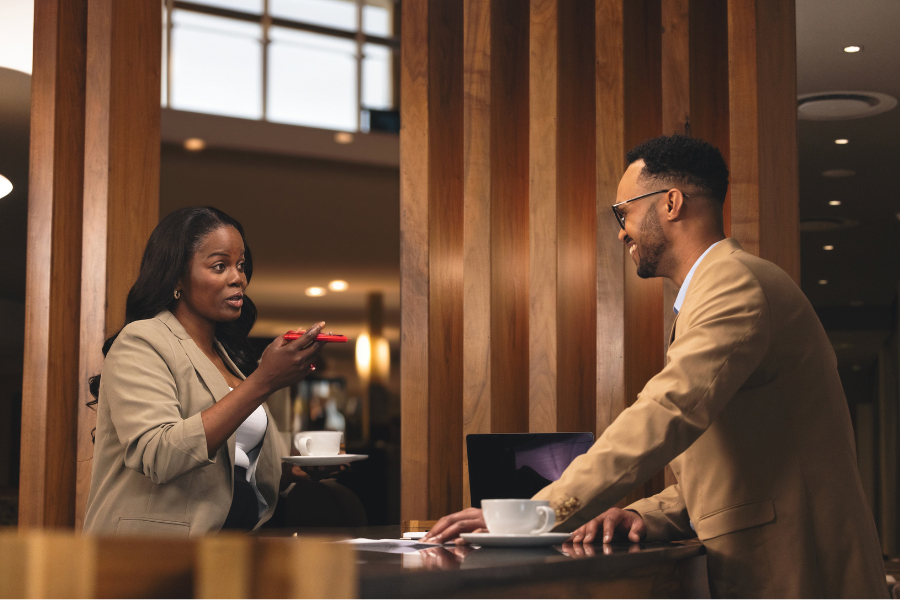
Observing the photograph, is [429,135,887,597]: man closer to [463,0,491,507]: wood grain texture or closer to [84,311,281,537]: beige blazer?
[84,311,281,537]: beige blazer

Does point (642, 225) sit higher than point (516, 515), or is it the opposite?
point (642, 225)

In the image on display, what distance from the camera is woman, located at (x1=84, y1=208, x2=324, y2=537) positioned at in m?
1.95

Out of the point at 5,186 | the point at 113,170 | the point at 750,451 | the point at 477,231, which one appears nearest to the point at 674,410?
the point at 750,451

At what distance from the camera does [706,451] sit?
1.69 metres

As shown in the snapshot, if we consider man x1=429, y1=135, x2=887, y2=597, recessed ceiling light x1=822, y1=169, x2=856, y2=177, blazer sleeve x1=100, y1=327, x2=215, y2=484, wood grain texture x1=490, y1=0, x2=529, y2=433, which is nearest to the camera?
man x1=429, y1=135, x2=887, y2=597

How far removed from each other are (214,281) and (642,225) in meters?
1.06

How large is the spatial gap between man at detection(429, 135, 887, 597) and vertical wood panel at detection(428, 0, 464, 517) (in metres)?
1.30

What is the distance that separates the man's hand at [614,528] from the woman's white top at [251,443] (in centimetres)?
93

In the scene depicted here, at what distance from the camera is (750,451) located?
1654mm

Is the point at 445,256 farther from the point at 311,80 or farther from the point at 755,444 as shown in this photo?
the point at 311,80

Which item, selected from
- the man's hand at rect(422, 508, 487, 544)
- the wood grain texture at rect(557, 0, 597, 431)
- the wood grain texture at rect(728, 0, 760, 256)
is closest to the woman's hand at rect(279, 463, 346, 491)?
the wood grain texture at rect(557, 0, 597, 431)

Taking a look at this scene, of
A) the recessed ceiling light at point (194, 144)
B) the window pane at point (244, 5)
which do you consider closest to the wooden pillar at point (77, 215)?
the recessed ceiling light at point (194, 144)

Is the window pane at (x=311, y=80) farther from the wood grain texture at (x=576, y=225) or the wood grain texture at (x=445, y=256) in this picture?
the wood grain texture at (x=576, y=225)

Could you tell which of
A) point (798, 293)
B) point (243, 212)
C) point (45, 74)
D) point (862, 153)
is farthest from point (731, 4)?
point (243, 212)
